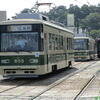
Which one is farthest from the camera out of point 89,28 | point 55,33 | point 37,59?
point 89,28

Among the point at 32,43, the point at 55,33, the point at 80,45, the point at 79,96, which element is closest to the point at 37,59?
the point at 32,43

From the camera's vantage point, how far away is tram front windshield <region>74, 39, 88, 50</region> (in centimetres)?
4466

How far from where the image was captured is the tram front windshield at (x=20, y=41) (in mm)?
19469

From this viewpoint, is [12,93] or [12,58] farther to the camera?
[12,58]

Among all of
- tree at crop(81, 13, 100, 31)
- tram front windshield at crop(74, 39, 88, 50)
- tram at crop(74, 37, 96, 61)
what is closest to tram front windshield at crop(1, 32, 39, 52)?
tram at crop(74, 37, 96, 61)

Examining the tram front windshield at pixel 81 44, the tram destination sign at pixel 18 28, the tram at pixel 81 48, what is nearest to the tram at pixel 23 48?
the tram destination sign at pixel 18 28

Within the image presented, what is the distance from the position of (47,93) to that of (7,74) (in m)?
5.58

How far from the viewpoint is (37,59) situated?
19.3m

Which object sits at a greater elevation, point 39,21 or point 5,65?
point 39,21

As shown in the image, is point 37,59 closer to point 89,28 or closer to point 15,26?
point 15,26

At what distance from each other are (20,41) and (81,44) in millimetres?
25825

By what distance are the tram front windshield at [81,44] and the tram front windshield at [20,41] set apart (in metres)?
25.1

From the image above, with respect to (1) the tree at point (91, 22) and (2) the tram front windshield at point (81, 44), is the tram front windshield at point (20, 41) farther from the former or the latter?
(1) the tree at point (91, 22)

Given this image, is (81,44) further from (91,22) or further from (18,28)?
(91,22)
